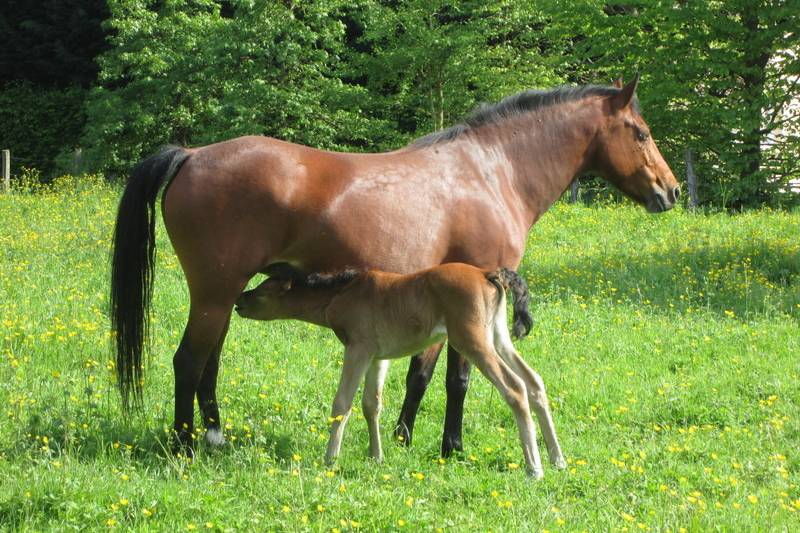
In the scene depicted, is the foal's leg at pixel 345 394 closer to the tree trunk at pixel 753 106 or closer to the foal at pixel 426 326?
the foal at pixel 426 326

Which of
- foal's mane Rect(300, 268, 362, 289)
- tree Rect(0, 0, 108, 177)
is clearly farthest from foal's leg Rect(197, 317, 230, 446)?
tree Rect(0, 0, 108, 177)

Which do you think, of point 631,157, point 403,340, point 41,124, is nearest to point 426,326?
point 403,340

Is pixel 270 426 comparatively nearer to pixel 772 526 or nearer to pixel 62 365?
pixel 62 365

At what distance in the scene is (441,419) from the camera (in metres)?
7.25

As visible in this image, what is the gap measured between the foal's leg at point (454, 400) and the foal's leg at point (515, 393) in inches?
27.3

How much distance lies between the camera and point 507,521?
15.9 ft

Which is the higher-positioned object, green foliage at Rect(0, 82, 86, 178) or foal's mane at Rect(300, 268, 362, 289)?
foal's mane at Rect(300, 268, 362, 289)

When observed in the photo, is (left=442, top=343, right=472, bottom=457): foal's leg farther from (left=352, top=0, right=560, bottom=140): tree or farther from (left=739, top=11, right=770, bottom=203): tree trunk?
(left=352, top=0, right=560, bottom=140): tree

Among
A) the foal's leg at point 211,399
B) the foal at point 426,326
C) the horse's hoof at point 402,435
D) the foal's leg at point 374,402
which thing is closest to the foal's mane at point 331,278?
the foal at point 426,326

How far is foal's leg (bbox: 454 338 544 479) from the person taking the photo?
5742 mm

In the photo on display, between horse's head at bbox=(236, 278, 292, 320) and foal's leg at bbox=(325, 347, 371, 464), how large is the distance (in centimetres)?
66

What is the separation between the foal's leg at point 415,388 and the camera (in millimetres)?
6664

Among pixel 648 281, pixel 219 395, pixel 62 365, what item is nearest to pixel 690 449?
pixel 219 395

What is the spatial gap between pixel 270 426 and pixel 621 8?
80.7ft
